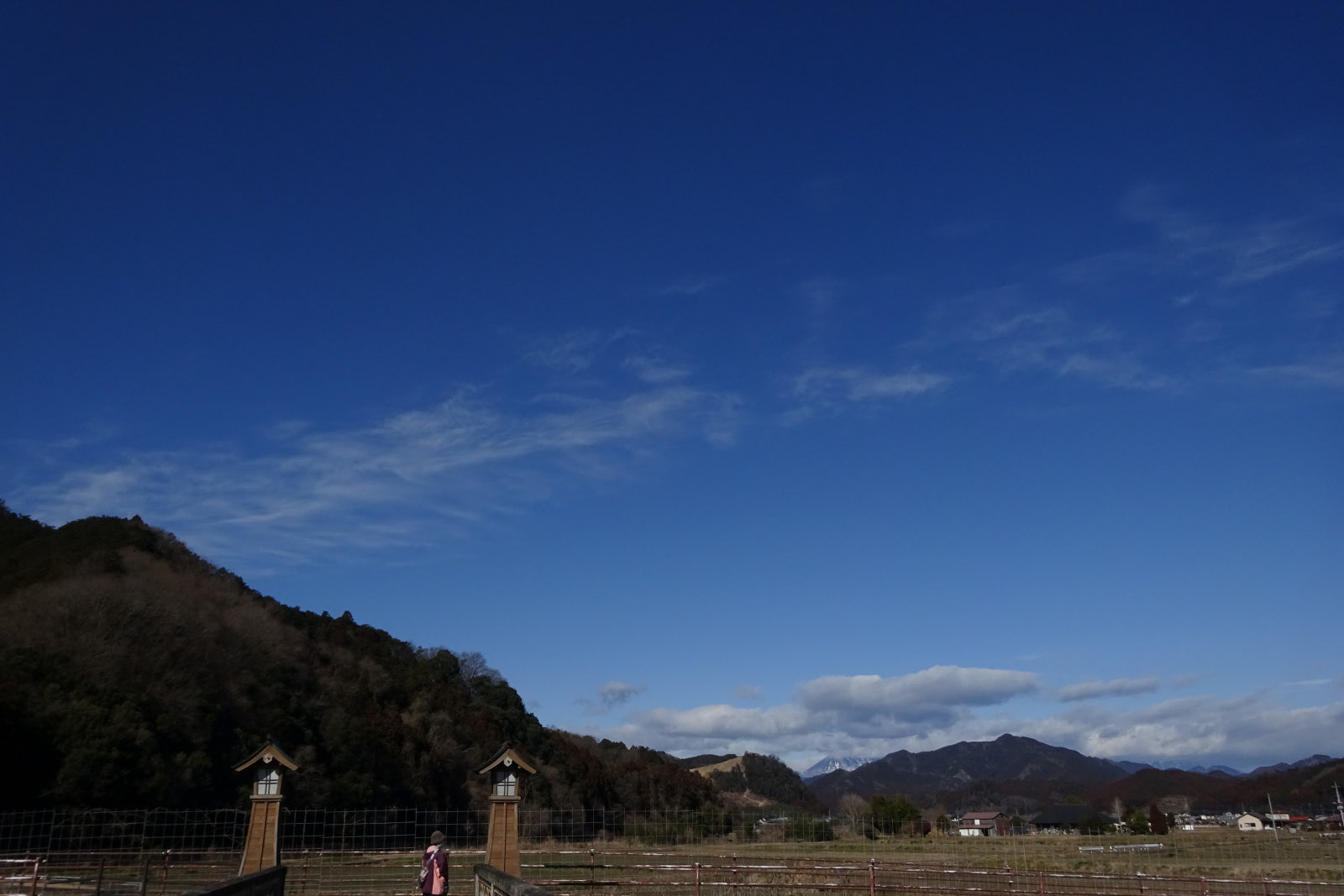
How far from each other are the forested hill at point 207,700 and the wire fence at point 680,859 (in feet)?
6.51

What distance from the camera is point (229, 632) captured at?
4631cm

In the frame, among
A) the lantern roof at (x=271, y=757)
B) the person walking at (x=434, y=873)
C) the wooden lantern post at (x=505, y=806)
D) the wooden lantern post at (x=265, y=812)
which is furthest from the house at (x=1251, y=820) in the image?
the person walking at (x=434, y=873)

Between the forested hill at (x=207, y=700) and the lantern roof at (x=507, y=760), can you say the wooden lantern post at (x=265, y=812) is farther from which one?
the forested hill at (x=207, y=700)

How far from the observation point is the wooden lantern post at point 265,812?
54.2 feet

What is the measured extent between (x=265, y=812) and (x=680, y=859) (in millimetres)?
13257

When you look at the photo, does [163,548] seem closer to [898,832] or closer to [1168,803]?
[898,832]

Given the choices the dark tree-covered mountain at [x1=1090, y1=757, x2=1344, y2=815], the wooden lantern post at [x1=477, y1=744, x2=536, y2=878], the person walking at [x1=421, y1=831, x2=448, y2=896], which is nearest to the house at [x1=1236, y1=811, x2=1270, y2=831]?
the dark tree-covered mountain at [x1=1090, y1=757, x2=1344, y2=815]

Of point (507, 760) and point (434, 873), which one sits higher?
point (507, 760)

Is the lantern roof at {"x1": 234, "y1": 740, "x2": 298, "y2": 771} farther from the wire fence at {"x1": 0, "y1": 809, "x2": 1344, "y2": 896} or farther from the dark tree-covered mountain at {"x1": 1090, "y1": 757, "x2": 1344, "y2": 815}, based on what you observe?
the dark tree-covered mountain at {"x1": 1090, "y1": 757, "x2": 1344, "y2": 815}

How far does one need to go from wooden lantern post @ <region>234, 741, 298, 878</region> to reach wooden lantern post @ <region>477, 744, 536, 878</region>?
3476mm

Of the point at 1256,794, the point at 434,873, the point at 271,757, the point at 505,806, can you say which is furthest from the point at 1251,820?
the point at 434,873

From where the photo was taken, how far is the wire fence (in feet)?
59.2

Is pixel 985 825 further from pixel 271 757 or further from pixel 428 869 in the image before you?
pixel 428 869

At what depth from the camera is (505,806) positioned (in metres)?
17.4
